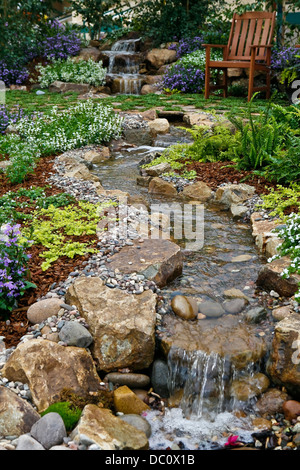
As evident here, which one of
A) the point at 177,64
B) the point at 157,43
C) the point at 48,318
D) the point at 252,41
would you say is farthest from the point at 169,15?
the point at 48,318

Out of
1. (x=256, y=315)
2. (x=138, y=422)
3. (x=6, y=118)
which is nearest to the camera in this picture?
(x=138, y=422)

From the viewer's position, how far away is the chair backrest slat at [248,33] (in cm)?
986

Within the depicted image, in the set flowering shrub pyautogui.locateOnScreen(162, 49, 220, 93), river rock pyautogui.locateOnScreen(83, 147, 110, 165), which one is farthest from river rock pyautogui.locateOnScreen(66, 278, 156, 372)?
flowering shrub pyautogui.locateOnScreen(162, 49, 220, 93)

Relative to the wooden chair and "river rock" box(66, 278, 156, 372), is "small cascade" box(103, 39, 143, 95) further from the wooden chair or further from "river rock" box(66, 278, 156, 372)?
"river rock" box(66, 278, 156, 372)

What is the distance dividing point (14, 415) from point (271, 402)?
1.50 meters

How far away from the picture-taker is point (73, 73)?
39.4ft

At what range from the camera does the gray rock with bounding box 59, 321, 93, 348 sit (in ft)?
9.87

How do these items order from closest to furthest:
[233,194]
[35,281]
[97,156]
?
[35,281]
[233,194]
[97,156]

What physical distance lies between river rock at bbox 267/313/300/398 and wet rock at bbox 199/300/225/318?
0.50 meters

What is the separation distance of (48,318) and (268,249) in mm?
1957

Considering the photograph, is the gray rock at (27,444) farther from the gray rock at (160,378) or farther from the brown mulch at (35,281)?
the gray rock at (160,378)

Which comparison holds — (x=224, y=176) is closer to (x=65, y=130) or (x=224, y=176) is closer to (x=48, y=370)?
(x=65, y=130)

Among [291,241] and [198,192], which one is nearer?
[291,241]

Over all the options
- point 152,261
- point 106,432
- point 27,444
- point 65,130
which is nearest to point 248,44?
point 65,130
